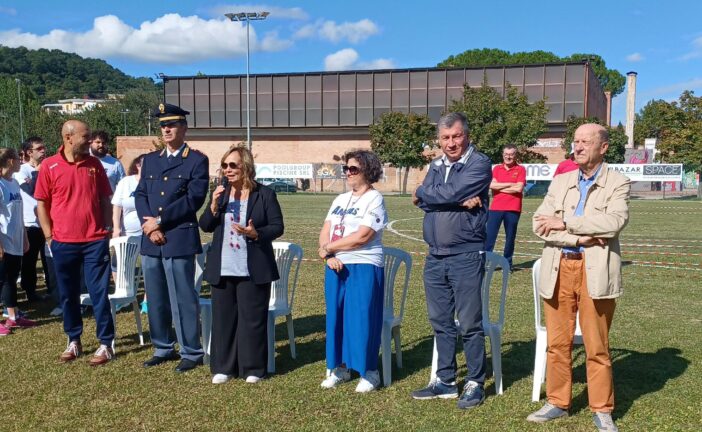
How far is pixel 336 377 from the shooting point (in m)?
4.98

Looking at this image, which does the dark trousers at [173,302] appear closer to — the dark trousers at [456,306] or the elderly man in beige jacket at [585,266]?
the dark trousers at [456,306]

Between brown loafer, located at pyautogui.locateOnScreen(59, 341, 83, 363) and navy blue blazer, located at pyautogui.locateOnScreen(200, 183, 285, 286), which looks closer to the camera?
navy blue blazer, located at pyautogui.locateOnScreen(200, 183, 285, 286)

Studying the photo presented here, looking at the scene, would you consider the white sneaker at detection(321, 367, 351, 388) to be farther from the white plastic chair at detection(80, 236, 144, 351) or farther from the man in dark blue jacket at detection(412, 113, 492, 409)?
the white plastic chair at detection(80, 236, 144, 351)

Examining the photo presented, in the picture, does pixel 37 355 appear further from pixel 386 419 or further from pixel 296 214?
pixel 296 214

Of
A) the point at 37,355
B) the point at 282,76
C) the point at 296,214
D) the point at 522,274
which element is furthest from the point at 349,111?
the point at 37,355

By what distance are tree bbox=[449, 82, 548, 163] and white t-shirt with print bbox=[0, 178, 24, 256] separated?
39.7 meters

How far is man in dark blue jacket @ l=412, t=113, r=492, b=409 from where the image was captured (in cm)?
439

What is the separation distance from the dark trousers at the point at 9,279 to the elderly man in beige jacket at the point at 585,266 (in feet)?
18.9

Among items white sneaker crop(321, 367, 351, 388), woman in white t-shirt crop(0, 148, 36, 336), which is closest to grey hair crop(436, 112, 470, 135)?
white sneaker crop(321, 367, 351, 388)

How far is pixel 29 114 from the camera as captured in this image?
6856 centimetres

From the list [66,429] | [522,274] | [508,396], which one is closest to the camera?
[66,429]

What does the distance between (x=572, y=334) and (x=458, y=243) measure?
0.99m

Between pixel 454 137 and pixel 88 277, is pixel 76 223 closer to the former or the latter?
pixel 88 277

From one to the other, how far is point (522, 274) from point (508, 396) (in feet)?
19.0
